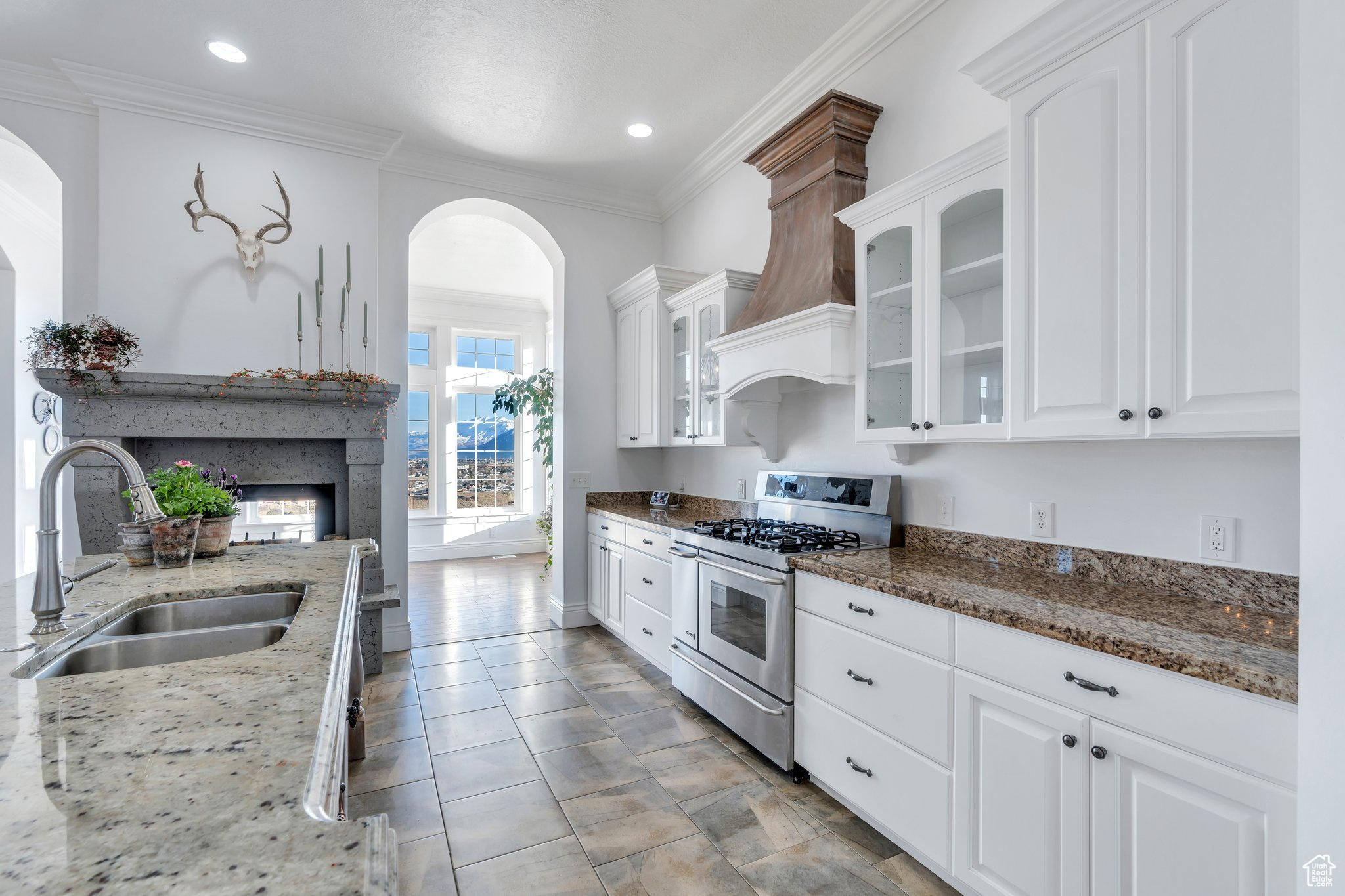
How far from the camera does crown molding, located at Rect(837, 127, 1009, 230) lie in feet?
6.38

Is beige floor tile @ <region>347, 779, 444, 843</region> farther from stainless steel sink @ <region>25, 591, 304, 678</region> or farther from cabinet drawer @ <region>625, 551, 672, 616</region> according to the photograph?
cabinet drawer @ <region>625, 551, 672, 616</region>

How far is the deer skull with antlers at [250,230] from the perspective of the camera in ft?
11.5

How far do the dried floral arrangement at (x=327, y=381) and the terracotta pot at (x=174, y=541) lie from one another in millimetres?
1942

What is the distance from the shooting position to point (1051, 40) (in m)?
1.71

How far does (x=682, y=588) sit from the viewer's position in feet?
10.4

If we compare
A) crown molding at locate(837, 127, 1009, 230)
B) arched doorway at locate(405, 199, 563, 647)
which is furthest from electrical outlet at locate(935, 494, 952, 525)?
arched doorway at locate(405, 199, 563, 647)

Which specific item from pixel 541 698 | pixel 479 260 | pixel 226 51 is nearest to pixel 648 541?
pixel 541 698

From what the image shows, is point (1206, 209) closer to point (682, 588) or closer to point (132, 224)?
point (682, 588)

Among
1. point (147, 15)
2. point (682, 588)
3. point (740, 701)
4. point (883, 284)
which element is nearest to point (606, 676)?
point (682, 588)

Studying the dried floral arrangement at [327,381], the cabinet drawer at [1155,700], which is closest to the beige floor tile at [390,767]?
the dried floral arrangement at [327,381]

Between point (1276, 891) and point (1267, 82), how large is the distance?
1.57 meters

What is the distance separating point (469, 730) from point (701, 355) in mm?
2272

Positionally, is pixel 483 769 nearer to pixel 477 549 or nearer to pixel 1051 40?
pixel 1051 40

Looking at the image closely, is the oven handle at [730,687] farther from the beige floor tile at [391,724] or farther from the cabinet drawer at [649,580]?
the beige floor tile at [391,724]
